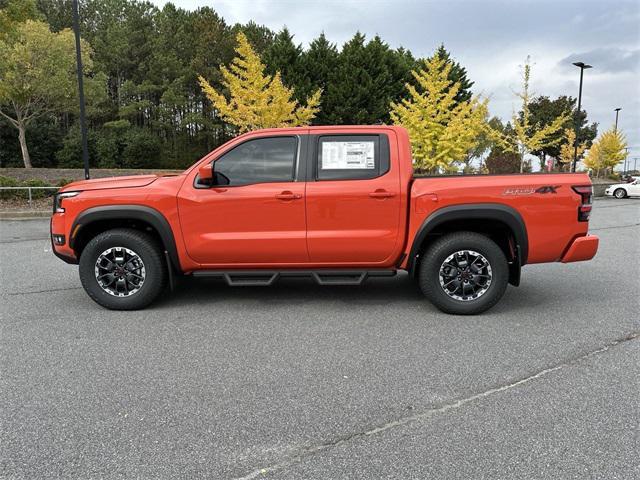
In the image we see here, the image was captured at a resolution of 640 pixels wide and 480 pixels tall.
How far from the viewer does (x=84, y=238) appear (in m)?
5.13

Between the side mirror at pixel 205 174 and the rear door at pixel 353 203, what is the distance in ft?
3.21

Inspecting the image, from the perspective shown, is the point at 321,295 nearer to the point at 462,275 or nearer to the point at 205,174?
the point at 462,275

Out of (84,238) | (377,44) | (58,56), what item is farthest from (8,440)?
(377,44)

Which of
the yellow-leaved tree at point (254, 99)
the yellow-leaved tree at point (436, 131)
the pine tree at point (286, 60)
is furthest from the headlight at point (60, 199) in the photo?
the pine tree at point (286, 60)

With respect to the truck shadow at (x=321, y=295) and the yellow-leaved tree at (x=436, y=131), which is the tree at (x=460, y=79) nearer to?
the yellow-leaved tree at (x=436, y=131)

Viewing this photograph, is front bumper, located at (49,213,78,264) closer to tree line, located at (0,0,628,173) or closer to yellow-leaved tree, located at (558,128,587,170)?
tree line, located at (0,0,628,173)

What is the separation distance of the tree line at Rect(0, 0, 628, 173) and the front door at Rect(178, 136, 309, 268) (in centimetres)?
1994

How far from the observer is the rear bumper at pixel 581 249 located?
4.66 m

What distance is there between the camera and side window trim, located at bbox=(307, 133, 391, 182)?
4816mm

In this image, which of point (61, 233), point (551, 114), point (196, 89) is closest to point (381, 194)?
point (61, 233)

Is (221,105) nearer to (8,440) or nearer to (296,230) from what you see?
(296,230)

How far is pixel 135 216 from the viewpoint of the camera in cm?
482

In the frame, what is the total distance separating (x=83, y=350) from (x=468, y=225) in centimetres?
379

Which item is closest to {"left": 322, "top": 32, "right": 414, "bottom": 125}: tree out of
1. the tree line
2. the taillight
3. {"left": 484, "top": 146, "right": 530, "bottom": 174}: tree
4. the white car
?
the tree line
